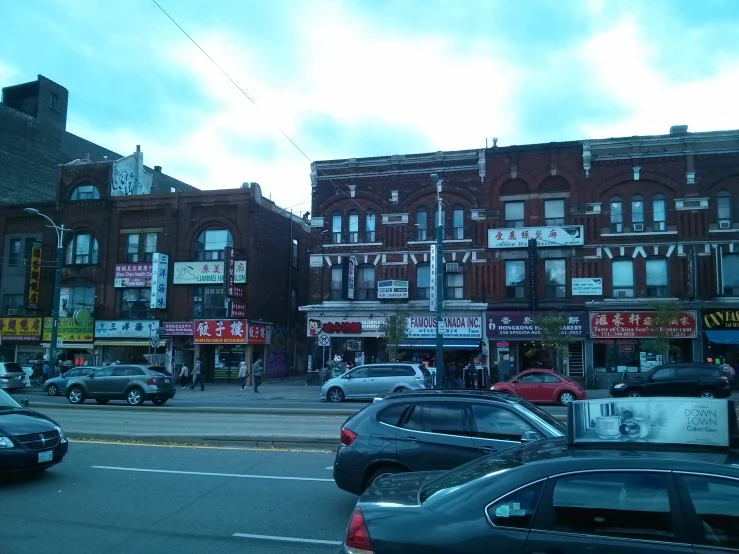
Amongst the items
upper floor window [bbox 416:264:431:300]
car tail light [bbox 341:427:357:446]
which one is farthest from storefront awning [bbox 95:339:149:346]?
car tail light [bbox 341:427:357:446]

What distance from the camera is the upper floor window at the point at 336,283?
1515 inches

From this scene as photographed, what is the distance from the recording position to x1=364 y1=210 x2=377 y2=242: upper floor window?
125 feet

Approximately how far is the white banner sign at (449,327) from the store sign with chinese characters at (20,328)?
2639 centimetres

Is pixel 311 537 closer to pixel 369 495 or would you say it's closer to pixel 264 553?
pixel 264 553

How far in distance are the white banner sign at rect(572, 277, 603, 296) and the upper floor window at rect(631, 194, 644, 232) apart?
11.4 ft

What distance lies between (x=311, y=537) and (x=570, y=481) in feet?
12.8

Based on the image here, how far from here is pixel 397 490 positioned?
15.3ft

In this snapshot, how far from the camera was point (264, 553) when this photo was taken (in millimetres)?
6395

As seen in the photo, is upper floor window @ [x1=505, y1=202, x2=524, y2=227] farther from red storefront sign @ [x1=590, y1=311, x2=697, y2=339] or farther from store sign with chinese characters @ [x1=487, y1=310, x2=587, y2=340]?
red storefront sign @ [x1=590, y1=311, x2=697, y2=339]

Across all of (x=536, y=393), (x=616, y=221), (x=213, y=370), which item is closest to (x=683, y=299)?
(x=616, y=221)

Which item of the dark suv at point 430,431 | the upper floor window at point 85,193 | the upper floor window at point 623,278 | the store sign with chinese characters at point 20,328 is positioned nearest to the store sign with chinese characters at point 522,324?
the upper floor window at point 623,278

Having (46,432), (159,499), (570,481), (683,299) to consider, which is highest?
(683,299)

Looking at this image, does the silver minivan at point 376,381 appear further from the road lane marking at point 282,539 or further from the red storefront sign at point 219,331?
the road lane marking at point 282,539

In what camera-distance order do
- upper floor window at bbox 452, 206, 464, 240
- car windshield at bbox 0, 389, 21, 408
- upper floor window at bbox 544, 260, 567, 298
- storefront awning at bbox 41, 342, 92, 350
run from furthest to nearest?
storefront awning at bbox 41, 342, 92, 350
upper floor window at bbox 452, 206, 464, 240
upper floor window at bbox 544, 260, 567, 298
car windshield at bbox 0, 389, 21, 408
